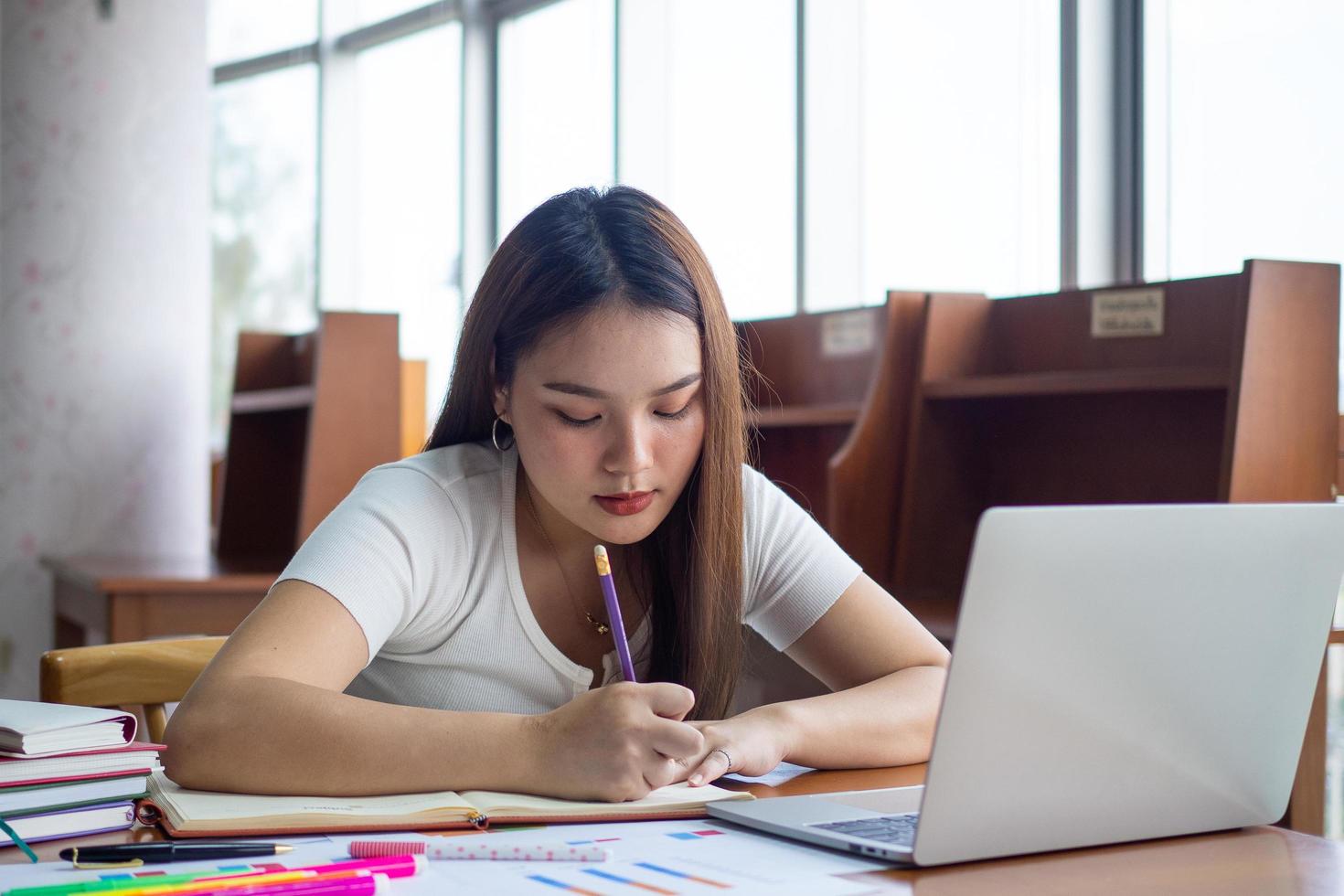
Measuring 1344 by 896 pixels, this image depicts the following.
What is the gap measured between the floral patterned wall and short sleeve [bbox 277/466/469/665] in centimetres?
230

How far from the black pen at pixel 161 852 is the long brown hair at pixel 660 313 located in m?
0.60

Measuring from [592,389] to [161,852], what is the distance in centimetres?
57

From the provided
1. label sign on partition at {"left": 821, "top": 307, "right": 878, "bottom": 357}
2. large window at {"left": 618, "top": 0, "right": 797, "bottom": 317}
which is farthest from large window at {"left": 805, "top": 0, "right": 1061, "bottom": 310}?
label sign on partition at {"left": 821, "top": 307, "right": 878, "bottom": 357}

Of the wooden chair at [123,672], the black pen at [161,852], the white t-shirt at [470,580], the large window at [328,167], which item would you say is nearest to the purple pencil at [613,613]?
the white t-shirt at [470,580]

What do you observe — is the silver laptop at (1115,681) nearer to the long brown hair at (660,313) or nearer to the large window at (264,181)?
the long brown hair at (660,313)

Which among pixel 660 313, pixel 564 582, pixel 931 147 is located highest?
pixel 931 147

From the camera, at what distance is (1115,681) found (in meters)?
0.82

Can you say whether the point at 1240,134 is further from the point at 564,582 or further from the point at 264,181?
the point at 264,181

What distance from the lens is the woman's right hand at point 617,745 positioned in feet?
3.17

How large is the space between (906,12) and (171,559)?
2.32 m

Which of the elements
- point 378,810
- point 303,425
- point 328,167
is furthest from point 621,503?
point 328,167

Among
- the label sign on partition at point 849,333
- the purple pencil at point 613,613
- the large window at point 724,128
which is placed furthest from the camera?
the large window at point 724,128

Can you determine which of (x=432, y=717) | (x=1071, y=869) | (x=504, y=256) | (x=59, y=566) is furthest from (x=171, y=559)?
(x=1071, y=869)

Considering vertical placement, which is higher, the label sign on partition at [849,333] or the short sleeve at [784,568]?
the label sign on partition at [849,333]
